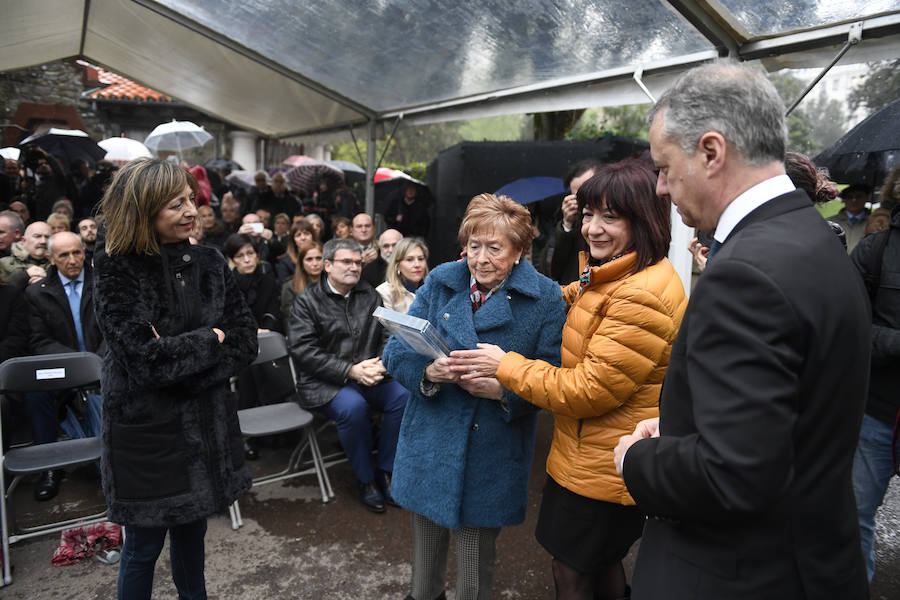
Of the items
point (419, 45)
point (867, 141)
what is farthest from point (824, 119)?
point (867, 141)

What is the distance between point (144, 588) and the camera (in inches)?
83.9

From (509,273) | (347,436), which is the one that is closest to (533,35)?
(509,273)

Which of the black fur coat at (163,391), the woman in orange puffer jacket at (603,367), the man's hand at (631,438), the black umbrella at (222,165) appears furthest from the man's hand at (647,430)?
the black umbrella at (222,165)

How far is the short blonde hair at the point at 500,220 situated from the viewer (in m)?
2.14

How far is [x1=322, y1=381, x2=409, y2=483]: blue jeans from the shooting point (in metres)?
3.69

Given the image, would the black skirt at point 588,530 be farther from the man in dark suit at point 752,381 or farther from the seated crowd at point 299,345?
the seated crowd at point 299,345

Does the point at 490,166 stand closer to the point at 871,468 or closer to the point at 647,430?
the point at 871,468

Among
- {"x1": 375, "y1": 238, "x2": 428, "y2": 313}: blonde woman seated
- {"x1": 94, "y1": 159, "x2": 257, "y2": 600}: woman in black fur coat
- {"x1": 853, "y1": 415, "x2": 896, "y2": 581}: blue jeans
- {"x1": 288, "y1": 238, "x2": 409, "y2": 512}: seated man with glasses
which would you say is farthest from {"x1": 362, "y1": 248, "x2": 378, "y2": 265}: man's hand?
{"x1": 853, "y1": 415, "x2": 896, "y2": 581}: blue jeans

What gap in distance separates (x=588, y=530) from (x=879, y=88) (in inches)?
559

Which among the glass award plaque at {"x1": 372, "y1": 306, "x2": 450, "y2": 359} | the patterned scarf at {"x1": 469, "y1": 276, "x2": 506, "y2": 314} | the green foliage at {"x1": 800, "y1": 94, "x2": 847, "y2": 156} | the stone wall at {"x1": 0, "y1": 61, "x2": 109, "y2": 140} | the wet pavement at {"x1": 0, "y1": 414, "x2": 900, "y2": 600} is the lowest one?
the wet pavement at {"x1": 0, "y1": 414, "x2": 900, "y2": 600}

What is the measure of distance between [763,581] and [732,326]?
0.48m

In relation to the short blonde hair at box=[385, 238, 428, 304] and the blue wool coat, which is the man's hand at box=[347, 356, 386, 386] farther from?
the blue wool coat

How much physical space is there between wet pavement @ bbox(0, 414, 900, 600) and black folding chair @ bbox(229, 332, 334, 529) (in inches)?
4.3

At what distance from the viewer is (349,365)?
12.3ft
